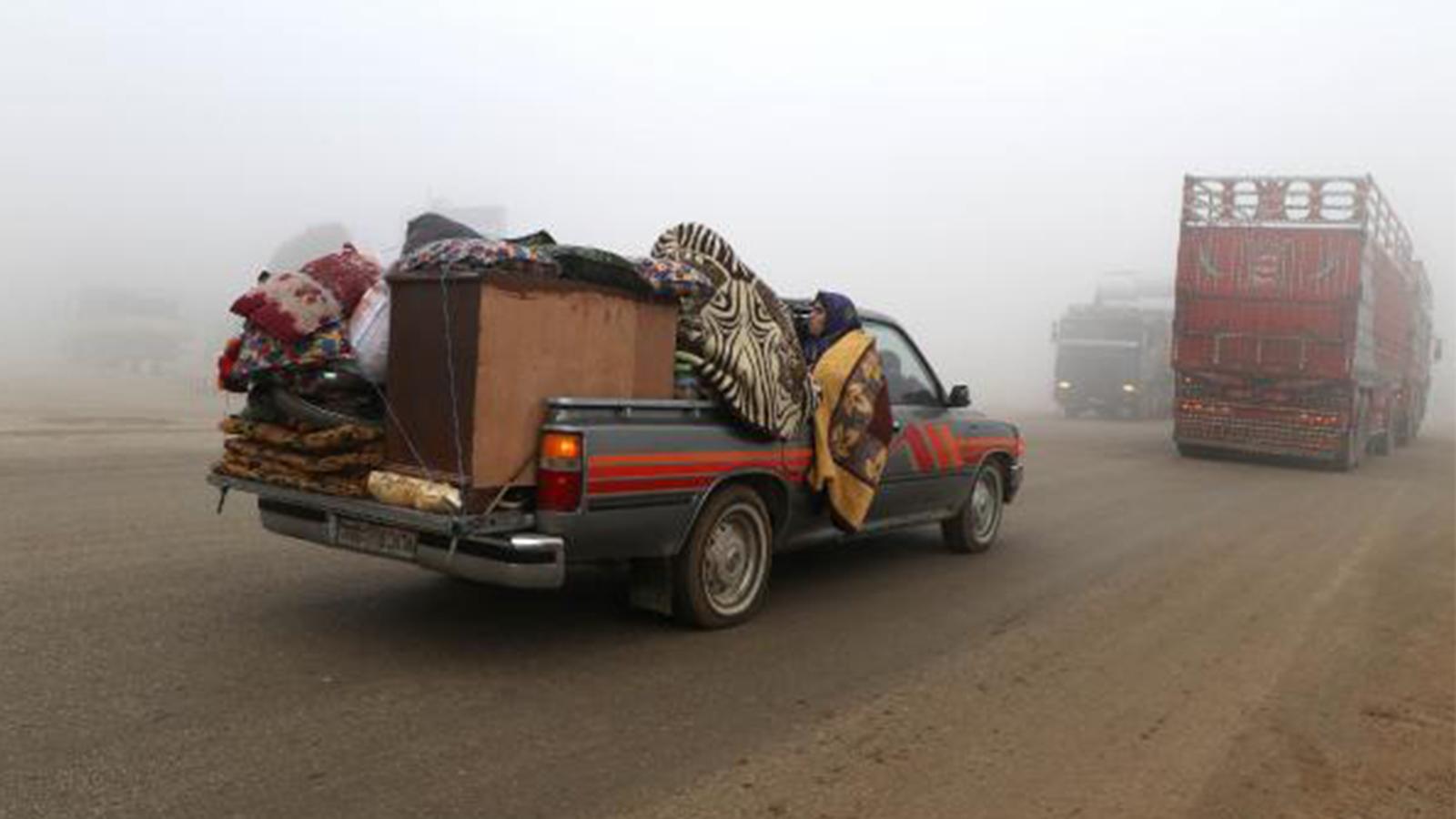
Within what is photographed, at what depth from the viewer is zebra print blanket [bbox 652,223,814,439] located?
5688mm

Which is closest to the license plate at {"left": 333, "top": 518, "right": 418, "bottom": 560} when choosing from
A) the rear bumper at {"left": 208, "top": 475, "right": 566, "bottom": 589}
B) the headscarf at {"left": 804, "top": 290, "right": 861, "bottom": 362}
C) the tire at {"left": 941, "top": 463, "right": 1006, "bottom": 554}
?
the rear bumper at {"left": 208, "top": 475, "right": 566, "bottom": 589}

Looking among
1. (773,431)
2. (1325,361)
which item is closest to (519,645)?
(773,431)

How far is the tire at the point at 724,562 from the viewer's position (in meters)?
5.53

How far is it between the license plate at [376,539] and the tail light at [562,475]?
0.57m

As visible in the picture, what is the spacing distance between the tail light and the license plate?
0.57 metres

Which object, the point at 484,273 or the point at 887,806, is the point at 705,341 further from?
the point at 887,806

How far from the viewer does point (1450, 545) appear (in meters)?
9.92

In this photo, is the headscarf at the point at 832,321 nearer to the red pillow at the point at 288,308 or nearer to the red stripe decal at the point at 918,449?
the red stripe decal at the point at 918,449

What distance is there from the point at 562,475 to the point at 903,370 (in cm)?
325

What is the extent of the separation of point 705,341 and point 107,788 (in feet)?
10.4

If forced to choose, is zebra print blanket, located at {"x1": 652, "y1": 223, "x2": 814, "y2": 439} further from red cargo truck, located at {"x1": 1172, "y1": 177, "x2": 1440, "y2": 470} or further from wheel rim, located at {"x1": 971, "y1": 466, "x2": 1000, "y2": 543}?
red cargo truck, located at {"x1": 1172, "y1": 177, "x2": 1440, "y2": 470}

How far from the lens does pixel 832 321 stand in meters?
6.73

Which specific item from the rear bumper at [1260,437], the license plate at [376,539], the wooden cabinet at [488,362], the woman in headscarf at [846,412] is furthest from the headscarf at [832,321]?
the rear bumper at [1260,437]

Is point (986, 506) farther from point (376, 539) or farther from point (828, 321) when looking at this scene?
point (376, 539)
